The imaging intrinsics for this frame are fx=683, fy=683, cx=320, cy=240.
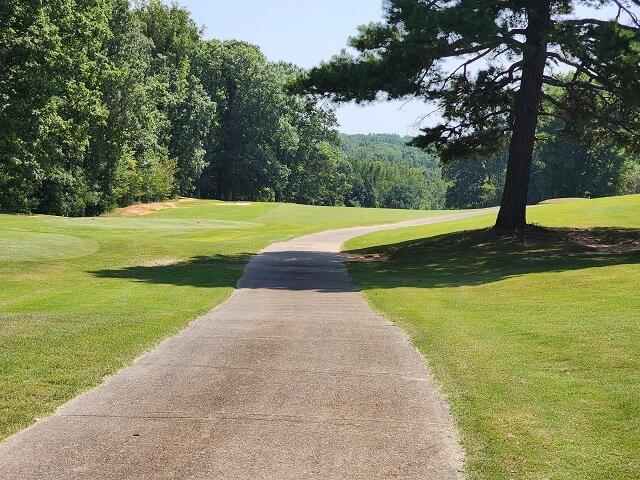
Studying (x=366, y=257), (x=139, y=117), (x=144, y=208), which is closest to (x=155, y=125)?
(x=139, y=117)

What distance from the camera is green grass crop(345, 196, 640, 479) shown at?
6.13 m

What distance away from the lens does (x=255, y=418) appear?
6875mm

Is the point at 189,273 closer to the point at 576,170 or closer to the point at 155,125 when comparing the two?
the point at 155,125

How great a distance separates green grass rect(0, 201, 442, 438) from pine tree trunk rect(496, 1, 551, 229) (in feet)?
39.1

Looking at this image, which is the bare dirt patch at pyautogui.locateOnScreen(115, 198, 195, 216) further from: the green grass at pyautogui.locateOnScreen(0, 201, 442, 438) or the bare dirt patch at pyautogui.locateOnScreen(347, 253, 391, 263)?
the bare dirt patch at pyautogui.locateOnScreen(347, 253, 391, 263)

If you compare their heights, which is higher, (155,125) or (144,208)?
(155,125)

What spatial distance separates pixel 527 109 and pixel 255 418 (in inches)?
944

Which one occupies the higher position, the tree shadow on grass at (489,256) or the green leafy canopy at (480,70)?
the green leafy canopy at (480,70)

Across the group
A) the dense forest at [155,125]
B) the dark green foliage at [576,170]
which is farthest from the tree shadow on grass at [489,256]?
the dark green foliage at [576,170]

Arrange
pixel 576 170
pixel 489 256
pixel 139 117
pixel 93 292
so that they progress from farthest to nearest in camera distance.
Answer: pixel 576 170, pixel 139 117, pixel 489 256, pixel 93 292

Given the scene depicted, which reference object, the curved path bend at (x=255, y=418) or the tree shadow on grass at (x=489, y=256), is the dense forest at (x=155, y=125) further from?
the curved path bend at (x=255, y=418)

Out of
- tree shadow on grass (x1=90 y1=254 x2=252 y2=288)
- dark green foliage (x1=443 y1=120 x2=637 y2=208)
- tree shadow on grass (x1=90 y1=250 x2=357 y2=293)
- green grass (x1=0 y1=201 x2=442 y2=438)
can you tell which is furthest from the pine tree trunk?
dark green foliage (x1=443 y1=120 x2=637 y2=208)

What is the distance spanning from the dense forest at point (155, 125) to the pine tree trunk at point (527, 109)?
5256 millimetres

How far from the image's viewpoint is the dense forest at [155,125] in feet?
93.9
